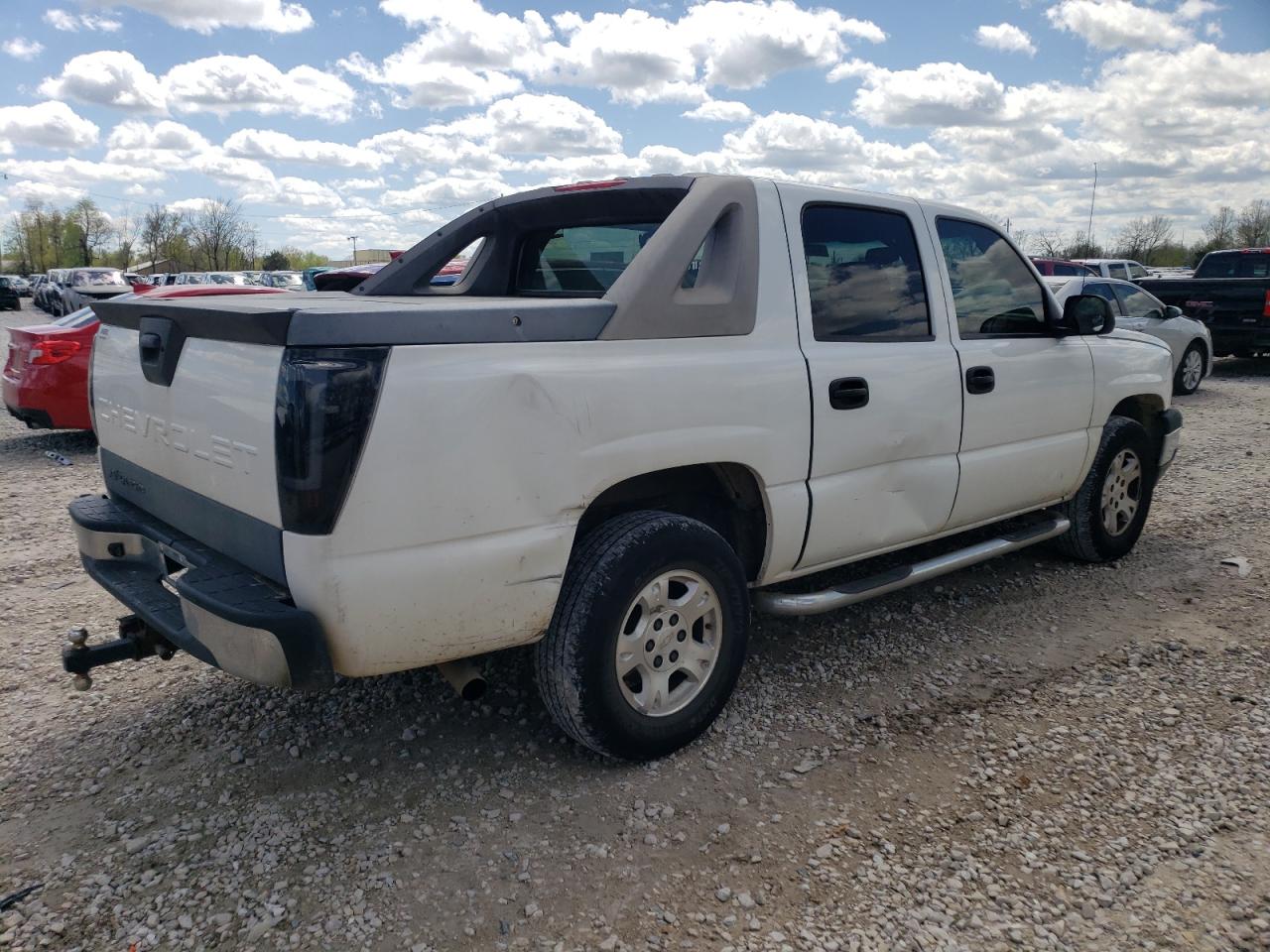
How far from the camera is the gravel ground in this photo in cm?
253

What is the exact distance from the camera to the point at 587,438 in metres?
2.83

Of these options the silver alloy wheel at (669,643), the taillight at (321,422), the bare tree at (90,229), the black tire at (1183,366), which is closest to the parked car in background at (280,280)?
the black tire at (1183,366)

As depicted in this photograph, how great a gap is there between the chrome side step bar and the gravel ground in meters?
0.38

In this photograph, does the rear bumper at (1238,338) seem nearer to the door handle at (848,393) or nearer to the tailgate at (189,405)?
the door handle at (848,393)

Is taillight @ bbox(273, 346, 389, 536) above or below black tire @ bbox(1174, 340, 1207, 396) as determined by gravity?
above

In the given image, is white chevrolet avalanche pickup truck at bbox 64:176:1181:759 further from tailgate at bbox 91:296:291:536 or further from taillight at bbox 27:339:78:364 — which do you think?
taillight at bbox 27:339:78:364

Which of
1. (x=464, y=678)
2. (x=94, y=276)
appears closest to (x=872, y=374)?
(x=464, y=678)

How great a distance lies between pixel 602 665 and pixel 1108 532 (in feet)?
12.0

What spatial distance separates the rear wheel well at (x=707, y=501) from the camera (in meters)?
3.22

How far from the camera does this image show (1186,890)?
265 cm

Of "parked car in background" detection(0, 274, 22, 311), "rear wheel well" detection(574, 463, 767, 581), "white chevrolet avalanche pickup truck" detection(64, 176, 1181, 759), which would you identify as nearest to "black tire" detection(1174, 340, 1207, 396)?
"white chevrolet avalanche pickup truck" detection(64, 176, 1181, 759)

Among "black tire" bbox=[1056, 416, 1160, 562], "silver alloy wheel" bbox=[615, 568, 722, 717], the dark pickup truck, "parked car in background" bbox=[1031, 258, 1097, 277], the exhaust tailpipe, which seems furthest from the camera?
"parked car in background" bbox=[1031, 258, 1097, 277]

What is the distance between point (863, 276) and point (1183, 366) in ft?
38.0

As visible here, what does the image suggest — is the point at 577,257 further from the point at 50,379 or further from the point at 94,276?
the point at 94,276
